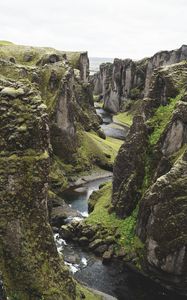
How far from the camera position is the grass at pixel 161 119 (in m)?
67.1

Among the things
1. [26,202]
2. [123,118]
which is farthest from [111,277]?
[123,118]

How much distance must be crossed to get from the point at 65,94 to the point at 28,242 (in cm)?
6383

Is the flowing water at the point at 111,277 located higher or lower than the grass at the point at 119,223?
lower

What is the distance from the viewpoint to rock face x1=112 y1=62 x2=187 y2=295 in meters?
54.9

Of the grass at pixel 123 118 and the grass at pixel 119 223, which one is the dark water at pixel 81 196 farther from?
the grass at pixel 123 118

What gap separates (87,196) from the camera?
283 feet

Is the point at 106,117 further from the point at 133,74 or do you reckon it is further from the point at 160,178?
the point at 160,178

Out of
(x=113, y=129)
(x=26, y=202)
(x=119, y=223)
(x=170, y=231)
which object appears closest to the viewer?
(x=26, y=202)

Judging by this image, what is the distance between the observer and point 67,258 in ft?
196

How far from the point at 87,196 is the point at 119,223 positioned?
20.8 meters

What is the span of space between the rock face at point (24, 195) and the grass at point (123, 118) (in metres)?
128

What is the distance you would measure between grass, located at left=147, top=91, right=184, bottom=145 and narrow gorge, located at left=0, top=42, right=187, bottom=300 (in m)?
0.18

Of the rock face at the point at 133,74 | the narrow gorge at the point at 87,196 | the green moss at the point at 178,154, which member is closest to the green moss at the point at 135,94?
the rock face at the point at 133,74

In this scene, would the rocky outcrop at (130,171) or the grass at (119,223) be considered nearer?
the grass at (119,223)
